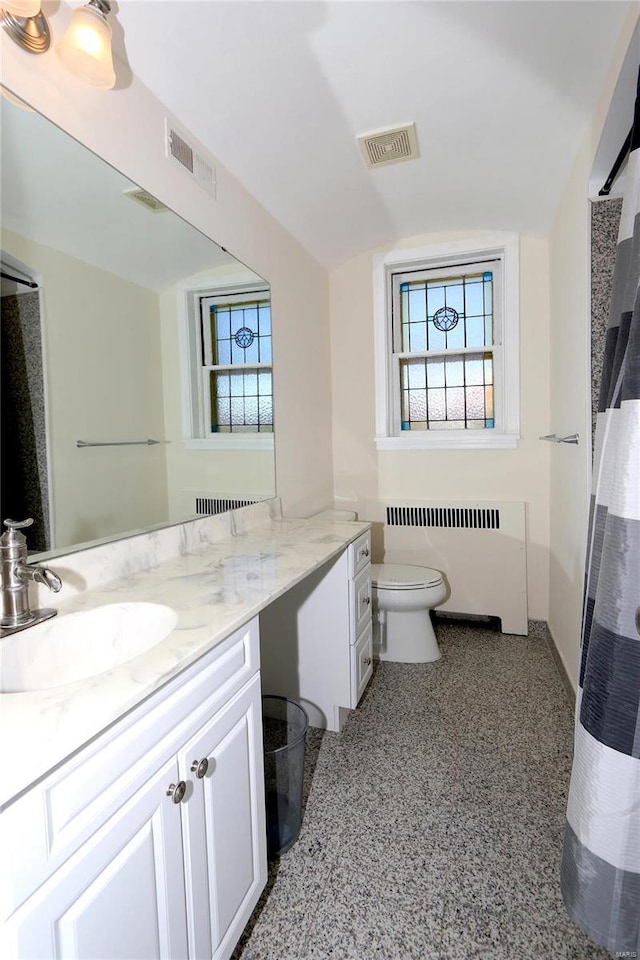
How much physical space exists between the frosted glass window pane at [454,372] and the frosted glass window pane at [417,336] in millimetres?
191

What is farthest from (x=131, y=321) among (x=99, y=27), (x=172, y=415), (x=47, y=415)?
(x=99, y=27)

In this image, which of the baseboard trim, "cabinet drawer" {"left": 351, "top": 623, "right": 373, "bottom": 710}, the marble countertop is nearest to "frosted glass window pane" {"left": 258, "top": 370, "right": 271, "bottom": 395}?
the marble countertop

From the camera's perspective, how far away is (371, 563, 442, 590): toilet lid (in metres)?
2.35

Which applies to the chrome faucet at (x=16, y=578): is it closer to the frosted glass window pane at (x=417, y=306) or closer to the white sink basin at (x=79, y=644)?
the white sink basin at (x=79, y=644)

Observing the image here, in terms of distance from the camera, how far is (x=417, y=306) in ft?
9.86

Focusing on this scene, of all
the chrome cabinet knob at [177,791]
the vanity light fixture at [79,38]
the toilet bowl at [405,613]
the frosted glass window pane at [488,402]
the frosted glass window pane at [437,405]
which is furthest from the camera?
the frosted glass window pane at [437,405]

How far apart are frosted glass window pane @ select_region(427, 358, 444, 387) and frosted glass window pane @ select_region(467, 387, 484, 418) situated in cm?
19

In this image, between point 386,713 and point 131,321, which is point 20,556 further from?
point 386,713

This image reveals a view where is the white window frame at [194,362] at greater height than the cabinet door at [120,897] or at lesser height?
greater

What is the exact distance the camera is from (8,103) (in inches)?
39.8

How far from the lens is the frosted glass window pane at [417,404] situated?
3039 millimetres

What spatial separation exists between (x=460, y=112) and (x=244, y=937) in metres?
2.57

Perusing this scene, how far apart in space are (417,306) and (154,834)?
2937 millimetres


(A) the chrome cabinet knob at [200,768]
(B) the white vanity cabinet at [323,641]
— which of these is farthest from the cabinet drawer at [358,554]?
(A) the chrome cabinet knob at [200,768]
